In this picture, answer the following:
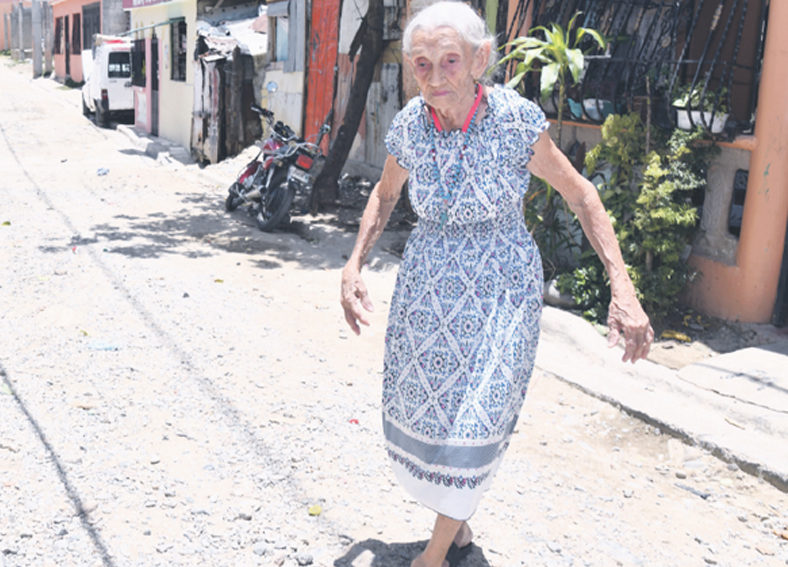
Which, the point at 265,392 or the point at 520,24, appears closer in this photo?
the point at 265,392

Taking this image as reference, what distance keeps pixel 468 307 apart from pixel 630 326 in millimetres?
502

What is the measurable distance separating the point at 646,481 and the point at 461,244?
6.41ft

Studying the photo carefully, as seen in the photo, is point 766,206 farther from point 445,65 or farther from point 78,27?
point 78,27

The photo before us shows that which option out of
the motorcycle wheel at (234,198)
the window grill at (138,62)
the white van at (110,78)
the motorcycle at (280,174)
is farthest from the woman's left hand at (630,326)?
the white van at (110,78)

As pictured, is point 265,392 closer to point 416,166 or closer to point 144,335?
point 144,335

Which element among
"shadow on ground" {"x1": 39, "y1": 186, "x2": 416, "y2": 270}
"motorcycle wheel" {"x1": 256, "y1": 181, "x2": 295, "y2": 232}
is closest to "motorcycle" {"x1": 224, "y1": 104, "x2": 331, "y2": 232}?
"motorcycle wheel" {"x1": 256, "y1": 181, "x2": 295, "y2": 232}

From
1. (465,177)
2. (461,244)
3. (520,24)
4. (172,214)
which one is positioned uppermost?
(520,24)

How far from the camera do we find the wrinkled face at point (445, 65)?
100 inches

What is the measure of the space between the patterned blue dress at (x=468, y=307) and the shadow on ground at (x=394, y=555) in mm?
496

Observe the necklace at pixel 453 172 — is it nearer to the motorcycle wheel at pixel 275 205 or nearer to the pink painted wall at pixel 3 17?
the motorcycle wheel at pixel 275 205

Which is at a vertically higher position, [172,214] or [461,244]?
[461,244]

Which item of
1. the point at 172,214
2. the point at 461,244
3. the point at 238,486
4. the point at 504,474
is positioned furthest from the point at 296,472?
the point at 172,214

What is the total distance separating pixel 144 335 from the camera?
5.57 metres

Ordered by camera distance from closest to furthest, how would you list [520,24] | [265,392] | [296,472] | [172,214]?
[296,472] → [265,392] → [520,24] → [172,214]
